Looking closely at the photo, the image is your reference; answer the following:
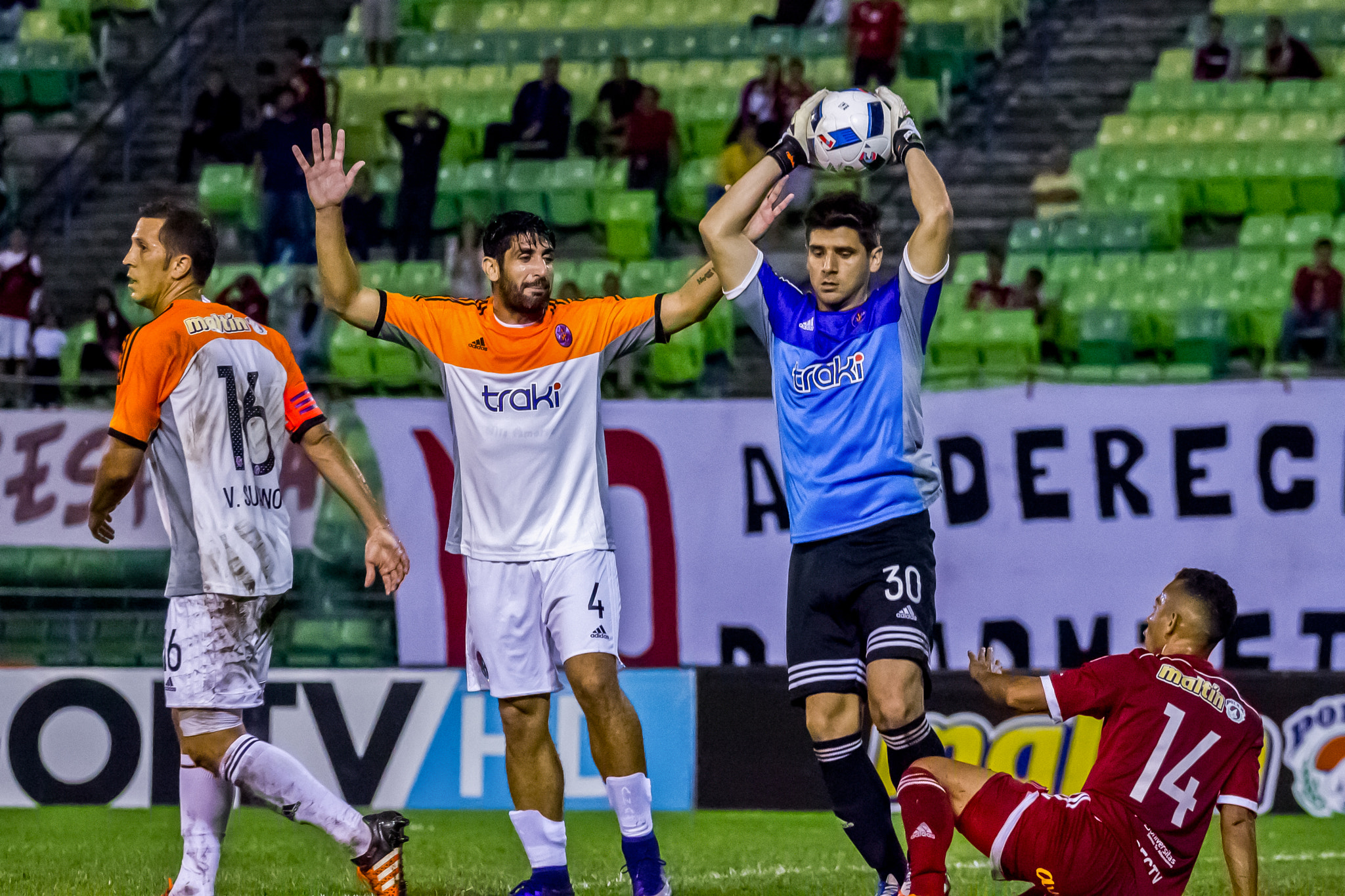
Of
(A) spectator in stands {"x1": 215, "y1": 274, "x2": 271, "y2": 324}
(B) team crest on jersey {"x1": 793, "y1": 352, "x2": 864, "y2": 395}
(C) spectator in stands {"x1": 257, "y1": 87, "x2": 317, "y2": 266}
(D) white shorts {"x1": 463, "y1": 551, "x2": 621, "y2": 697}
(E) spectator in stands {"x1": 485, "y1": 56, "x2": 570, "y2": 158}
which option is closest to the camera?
(B) team crest on jersey {"x1": 793, "y1": 352, "x2": 864, "y2": 395}

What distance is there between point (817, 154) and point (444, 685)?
3.96m

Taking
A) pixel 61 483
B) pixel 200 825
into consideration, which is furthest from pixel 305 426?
pixel 61 483

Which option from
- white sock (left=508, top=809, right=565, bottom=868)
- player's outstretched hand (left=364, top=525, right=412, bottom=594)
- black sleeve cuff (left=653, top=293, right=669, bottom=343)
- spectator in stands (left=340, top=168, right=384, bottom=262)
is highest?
spectator in stands (left=340, top=168, right=384, bottom=262)

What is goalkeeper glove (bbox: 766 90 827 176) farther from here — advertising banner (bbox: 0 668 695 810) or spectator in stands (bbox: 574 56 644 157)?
spectator in stands (bbox: 574 56 644 157)

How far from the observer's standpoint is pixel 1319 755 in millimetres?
8289

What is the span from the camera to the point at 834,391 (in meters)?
5.65

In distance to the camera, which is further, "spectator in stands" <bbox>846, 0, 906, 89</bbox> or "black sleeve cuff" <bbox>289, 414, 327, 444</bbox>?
"spectator in stands" <bbox>846, 0, 906, 89</bbox>

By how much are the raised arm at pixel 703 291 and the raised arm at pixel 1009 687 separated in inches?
64.0

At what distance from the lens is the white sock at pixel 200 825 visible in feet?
18.7

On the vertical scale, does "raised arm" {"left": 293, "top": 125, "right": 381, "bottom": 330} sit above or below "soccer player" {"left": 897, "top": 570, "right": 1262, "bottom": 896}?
above

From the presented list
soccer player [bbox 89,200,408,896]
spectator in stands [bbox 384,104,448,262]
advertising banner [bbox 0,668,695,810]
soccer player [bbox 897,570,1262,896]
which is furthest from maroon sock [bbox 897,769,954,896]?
spectator in stands [bbox 384,104,448,262]

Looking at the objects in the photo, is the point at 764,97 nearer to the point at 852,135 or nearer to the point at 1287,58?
the point at 1287,58

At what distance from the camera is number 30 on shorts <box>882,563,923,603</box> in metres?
5.52

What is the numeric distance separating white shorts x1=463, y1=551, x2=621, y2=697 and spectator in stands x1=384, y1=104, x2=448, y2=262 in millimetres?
9071
